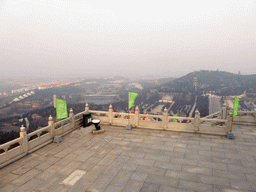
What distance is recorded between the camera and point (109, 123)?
14.7m

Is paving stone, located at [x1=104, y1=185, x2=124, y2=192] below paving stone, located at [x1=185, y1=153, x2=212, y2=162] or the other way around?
the other way around

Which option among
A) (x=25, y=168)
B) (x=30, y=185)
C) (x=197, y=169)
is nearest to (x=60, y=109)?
(x=25, y=168)

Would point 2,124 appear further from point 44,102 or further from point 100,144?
point 100,144

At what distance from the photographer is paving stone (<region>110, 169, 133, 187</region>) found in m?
6.40

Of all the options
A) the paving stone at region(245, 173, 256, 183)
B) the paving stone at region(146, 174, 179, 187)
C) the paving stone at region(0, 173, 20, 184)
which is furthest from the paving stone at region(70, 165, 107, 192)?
the paving stone at region(245, 173, 256, 183)

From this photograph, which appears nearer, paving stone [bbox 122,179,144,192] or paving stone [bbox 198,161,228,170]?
paving stone [bbox 122,179,144,192]

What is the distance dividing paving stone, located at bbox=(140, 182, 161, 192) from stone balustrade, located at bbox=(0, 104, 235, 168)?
6.75m

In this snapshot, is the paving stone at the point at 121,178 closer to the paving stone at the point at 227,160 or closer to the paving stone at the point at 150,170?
the paving stone at the point at 150,170

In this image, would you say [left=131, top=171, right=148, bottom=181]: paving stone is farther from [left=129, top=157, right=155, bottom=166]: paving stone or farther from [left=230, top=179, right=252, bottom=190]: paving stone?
[left=230, top=179, right=252, bottom=190]: paving stone

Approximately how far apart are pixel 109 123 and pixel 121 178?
811cm

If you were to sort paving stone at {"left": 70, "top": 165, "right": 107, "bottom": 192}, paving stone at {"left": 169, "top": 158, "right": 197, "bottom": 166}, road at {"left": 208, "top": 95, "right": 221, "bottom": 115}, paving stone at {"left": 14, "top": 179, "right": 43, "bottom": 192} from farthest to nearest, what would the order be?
1. road at {"left": 208, "top": 95, "right": 221, "bottom": 115}
2. paving stone at {"left": 169, "top": 158, "right": 197, "bottom": 166}
3. paving stone at {"left": 70, "top": 165, "right": 107, "bottom": 192}
4. paving stone at {"left": 14, "top": 179, "right": 43, "bottom": 192}

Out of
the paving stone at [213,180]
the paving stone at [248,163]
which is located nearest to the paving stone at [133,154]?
the paving stone at [213,180]

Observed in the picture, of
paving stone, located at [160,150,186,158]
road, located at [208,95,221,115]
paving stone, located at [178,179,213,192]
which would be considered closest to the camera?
paving stone, located at [178,179,213,192]

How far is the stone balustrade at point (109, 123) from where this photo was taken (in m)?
8.46
